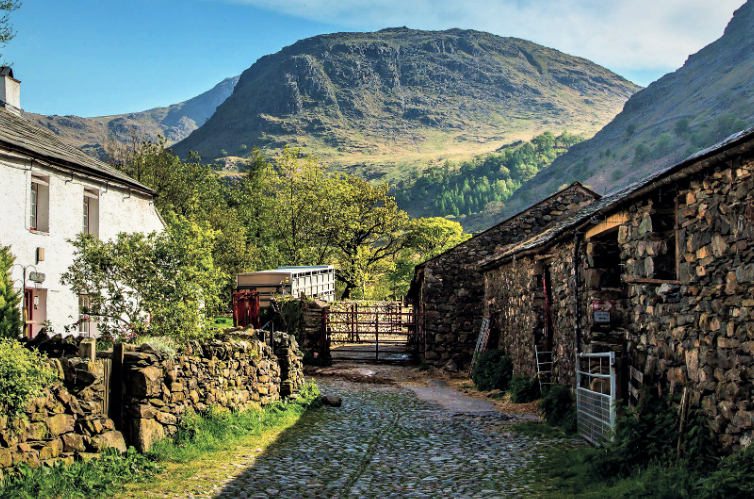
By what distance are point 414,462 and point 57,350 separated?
5013 mm

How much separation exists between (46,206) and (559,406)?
13288mm

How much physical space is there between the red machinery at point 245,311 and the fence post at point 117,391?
Answer: 1636cm

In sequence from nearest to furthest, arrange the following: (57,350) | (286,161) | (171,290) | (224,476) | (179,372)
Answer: (224,476) → (57,350) → (179,372) → (171,290) → (286,161)

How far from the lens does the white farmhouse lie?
15.0m

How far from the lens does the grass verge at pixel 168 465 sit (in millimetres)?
6066

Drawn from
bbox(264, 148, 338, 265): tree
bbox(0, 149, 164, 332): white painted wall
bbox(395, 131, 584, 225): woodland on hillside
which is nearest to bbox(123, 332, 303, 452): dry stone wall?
bbox(0, 149, 164, 332): white painted wall

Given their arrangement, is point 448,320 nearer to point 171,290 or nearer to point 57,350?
point 171,290

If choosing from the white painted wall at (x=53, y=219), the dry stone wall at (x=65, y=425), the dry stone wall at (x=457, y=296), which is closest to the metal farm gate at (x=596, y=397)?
the dry stone wall at (x=65, y=425)

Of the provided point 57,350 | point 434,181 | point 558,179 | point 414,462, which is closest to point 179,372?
point 57,350

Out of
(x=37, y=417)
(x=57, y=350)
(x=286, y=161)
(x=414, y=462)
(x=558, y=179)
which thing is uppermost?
(x=558, y=179)

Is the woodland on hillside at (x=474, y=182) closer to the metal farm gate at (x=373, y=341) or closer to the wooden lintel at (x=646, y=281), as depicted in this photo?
the metal farm gate at (x=373, y=341)

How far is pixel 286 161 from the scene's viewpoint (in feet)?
150

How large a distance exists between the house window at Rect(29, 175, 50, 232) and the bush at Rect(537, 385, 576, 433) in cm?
1285

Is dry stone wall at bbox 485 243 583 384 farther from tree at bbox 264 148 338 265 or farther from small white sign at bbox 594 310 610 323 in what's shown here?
tree at bbox 264 148 338 265
